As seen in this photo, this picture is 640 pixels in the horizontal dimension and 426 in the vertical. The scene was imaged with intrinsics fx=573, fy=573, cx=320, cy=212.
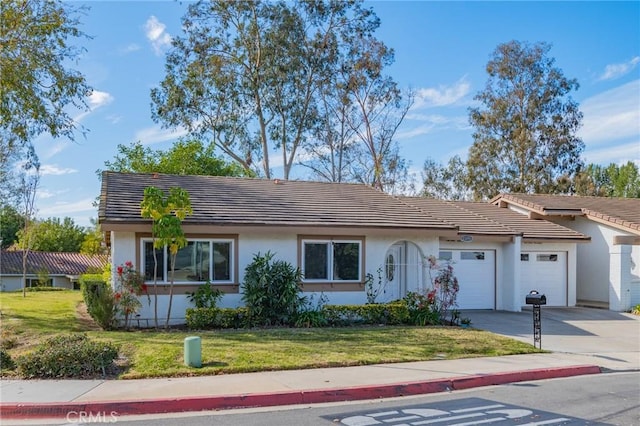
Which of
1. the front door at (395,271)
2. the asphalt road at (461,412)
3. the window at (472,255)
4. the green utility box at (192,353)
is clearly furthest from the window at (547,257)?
the green utility box at (192,353)

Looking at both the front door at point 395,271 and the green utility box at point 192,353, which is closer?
the green utility box at point 192,353

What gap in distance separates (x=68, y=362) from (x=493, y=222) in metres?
16.4

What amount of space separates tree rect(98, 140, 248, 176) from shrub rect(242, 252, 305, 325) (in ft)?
61.2

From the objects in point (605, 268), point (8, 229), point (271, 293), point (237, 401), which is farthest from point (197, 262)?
point (8, 229)

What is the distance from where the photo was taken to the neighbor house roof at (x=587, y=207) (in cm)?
2202

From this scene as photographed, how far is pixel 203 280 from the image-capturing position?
16.1 m

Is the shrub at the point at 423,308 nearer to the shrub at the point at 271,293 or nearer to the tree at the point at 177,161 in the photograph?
the shrub at the point at 271,293

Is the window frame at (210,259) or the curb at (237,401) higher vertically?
the window frame at (210,259)

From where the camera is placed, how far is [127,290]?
14820mm

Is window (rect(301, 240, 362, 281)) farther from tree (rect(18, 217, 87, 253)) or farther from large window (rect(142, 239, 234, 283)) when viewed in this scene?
tree (rect(18, 217, 87, 253))

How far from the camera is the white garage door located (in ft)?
71.0

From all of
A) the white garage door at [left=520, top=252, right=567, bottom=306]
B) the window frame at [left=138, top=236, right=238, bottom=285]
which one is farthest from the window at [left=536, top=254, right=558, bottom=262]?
the window frame at [left=138, top=236, right=238, bottom=285]

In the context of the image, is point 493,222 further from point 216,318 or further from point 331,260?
point 216,318

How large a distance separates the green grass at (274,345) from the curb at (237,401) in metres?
1.74
